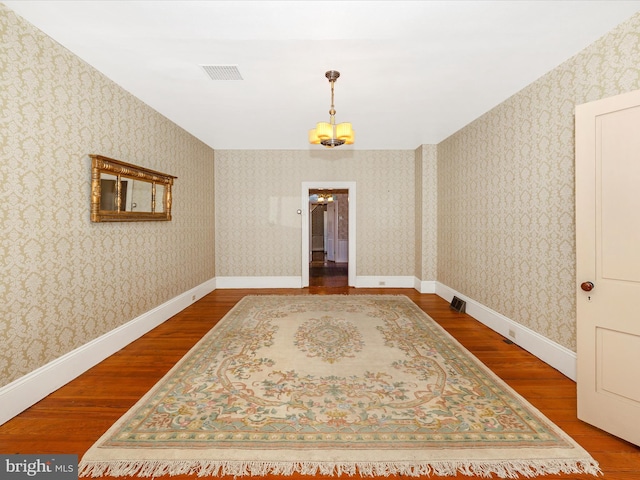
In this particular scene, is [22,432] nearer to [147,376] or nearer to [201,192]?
[147,376]

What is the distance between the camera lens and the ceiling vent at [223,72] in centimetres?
289

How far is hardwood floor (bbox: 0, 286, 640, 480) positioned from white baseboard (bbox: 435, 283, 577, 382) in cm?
7

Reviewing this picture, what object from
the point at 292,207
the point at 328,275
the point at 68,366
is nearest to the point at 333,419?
the point at 68,366

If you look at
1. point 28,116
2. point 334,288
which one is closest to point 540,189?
point 334,288

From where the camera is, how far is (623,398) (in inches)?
73.2

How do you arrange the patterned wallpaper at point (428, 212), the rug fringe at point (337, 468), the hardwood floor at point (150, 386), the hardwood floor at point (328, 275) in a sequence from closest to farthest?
the rug fringe at point (337, 468)
the hardwood floor at point (150, 386)
the patterned wallpaper at point (428, 212)
the hardwood floor at point (328, 275)

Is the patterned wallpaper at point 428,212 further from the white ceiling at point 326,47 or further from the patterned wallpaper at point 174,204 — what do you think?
the white ceiling at point 326,47

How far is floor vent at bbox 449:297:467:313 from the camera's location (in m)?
4.49

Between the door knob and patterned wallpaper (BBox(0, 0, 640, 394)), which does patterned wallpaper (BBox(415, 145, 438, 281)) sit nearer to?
patterned wallpaper (BBox(0, 0, 640, 394))

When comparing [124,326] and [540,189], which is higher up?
[540,189]

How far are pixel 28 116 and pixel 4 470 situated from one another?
93.3 inches

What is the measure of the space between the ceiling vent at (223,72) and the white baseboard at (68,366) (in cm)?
295

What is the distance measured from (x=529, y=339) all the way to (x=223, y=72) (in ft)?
14.1

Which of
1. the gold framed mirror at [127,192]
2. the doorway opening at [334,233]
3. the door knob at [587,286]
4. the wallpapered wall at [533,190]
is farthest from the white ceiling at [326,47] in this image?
the doorway opening at [334,233]
